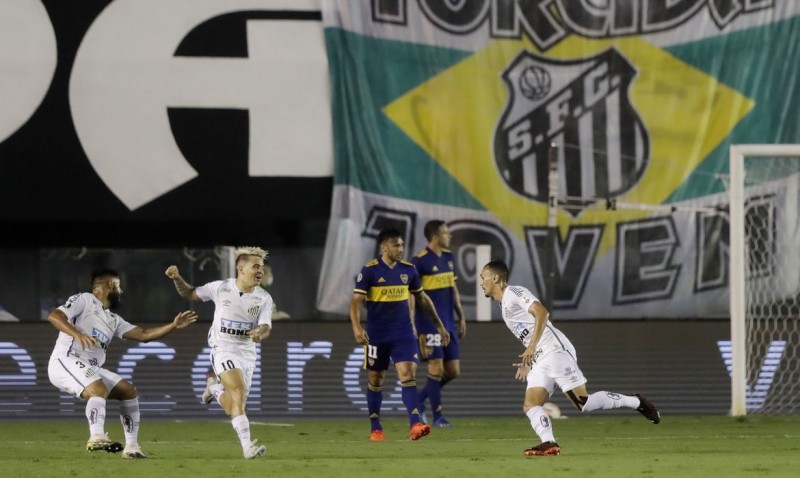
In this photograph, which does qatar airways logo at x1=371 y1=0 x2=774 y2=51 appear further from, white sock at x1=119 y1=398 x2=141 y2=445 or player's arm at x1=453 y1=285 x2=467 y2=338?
white sock at x1=119 y1=398 x2=141 y2=445

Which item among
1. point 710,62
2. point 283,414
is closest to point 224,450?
point 283,414

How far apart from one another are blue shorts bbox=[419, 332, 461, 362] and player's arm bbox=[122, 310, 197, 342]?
11.8ft

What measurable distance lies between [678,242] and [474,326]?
9.87ft

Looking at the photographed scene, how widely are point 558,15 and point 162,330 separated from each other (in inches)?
332

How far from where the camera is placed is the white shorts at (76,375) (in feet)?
38.3

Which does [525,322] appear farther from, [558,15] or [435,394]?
[558,15]

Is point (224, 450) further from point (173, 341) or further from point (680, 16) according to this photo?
point (680, 16)

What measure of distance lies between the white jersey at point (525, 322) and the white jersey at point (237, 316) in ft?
6.04

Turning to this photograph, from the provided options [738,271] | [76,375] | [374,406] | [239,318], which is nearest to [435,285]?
[374,406]

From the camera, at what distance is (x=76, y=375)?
11680 millimetres

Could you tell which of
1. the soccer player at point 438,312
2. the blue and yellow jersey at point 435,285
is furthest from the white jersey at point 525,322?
the blue and yellow jersey at point 435,285

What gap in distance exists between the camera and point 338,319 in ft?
56.0

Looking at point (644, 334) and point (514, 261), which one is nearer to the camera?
point (644, 334)

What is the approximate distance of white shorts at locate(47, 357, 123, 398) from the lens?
38.3 feet
